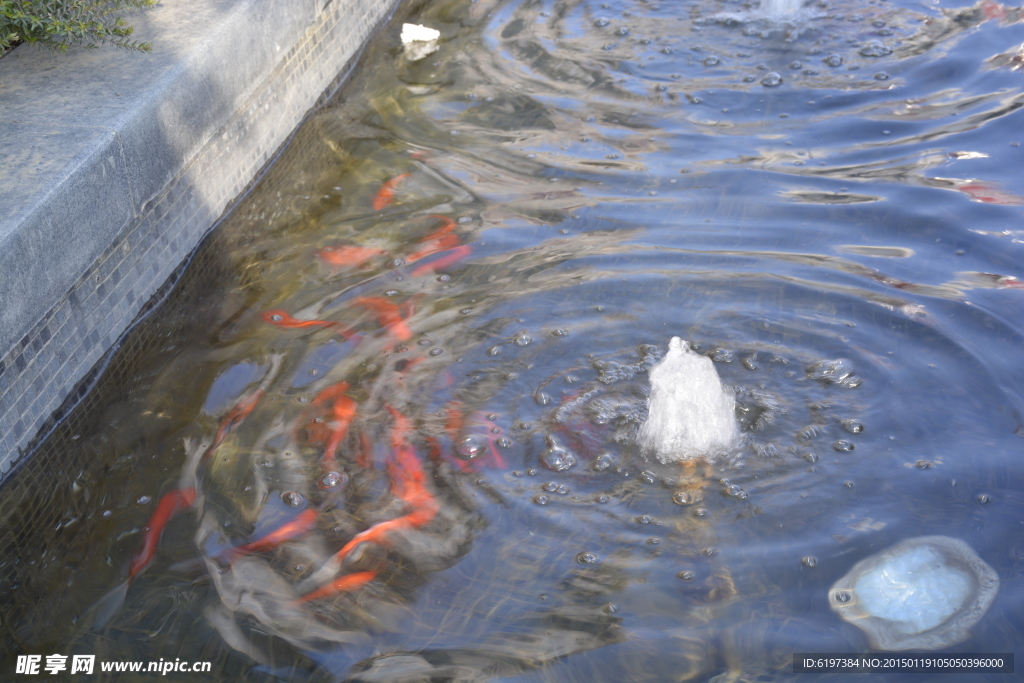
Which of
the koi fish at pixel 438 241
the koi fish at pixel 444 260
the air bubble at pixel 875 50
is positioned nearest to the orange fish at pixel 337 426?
the koi fish at pixel 444 260

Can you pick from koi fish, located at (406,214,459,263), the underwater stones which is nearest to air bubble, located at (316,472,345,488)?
koi fish, located at (406,214,459,263)

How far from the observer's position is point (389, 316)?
12.6 ft

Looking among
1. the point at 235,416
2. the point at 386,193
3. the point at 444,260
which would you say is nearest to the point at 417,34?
the point at 386,193

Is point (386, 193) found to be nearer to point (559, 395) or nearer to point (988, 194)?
point (559, 395)

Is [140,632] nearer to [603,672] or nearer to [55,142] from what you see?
[603,672]

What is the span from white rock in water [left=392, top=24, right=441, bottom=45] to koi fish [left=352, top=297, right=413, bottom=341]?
294 centimetres

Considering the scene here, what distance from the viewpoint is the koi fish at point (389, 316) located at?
3.76 metres

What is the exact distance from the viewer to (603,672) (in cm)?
255

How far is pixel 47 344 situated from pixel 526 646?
199cm

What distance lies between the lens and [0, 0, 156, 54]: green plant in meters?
3.74

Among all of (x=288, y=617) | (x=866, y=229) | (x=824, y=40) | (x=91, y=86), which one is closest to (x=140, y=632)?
(x=288, y=617)

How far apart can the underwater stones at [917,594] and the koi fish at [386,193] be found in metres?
2.83

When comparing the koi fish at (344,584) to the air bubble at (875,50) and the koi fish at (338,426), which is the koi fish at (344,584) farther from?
the air bubble at (875,50)

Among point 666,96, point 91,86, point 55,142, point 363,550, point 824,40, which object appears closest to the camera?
point 363,550
